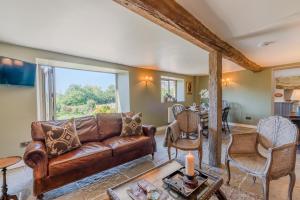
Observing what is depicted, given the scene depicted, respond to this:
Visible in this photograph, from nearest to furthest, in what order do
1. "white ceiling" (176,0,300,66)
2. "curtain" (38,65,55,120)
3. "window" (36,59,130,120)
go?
"white ceiling" (176,0,300,66) < "curtain" (38,65,55,120) < "window" (36,59,130,120)

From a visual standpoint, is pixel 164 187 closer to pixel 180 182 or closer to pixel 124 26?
pixel 180 182

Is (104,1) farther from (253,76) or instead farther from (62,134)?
(253,76)

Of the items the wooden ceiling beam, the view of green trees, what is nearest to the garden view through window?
the view of green trees

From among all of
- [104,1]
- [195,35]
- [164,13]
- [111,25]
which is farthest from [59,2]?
[195,35]

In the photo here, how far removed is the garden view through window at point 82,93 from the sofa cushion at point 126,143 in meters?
1.67

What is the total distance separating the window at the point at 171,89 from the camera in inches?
239

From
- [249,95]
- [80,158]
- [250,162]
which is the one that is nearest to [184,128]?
[250,162]

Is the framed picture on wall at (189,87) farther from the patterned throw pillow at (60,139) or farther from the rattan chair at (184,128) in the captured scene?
the patterned throw pillow at (60,139)

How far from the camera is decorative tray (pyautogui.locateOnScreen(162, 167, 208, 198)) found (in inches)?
52.8

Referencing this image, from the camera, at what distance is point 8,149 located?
8.87 feet

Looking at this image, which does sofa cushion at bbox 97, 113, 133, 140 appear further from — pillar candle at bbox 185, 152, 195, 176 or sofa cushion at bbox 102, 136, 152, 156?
pillar candle at bbox 185, 152, 195, 176

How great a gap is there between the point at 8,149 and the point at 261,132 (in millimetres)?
4103

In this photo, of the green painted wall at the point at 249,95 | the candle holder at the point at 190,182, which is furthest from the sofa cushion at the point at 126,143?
the green painted wall at the point at 249,95

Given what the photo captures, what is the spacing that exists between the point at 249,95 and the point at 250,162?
4643mm
